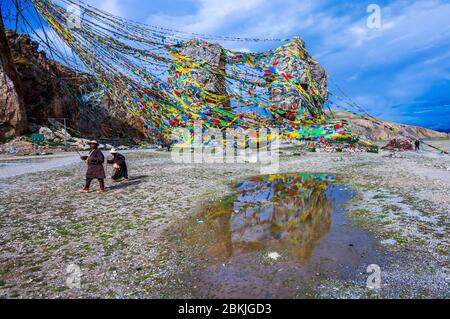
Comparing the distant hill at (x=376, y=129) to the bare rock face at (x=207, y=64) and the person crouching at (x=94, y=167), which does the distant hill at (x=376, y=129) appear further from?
the person crouching at (x=94, y=167)

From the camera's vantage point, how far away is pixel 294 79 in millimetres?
19594

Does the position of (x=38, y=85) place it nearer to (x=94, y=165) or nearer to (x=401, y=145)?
(x=94, y=165)

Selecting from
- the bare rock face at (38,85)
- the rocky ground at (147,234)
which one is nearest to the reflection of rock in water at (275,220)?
the rocky ground at (147,234)

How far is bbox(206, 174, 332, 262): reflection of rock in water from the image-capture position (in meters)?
6.28

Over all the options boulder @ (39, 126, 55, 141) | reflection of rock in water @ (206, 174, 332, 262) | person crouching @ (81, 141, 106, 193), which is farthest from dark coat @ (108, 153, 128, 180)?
boulder @ (39, 126, 55, 141)

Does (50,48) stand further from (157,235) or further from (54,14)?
(157,235)

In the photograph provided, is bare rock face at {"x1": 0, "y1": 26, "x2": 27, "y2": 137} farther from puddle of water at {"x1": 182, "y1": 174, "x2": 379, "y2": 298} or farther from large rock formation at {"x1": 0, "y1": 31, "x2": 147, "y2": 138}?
puddle of water at {"x1": 182, "y1": 174, "x2": 379, "y2": 298}

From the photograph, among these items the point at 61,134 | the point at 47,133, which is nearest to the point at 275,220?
the point at 47,133

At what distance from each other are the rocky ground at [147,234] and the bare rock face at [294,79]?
7.28m

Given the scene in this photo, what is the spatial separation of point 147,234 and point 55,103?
109ft

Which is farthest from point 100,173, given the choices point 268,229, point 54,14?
point 268,229

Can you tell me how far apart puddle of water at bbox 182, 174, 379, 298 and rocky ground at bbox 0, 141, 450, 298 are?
0.29 metres

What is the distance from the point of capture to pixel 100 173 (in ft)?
37.9
